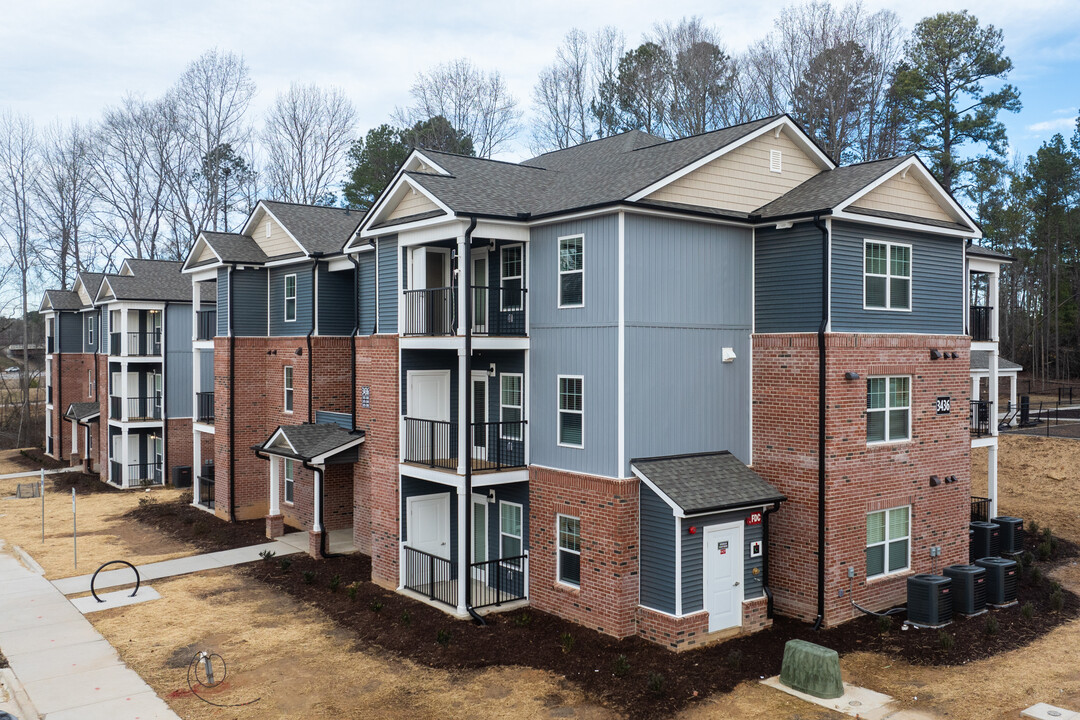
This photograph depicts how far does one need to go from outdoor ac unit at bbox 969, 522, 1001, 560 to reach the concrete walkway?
17418mm

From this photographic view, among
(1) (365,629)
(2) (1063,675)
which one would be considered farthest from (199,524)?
(2) (1063,675)

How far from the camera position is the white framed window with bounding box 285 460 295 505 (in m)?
24.8

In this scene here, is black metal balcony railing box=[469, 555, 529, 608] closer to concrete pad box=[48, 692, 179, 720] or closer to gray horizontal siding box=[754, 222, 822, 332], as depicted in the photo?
concrete pad box=[48, 692, 179, 720]

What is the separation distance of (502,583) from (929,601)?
8.40 m

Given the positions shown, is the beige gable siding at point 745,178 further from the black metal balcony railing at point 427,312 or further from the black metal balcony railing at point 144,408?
the black metal balcony railing at point 144,408

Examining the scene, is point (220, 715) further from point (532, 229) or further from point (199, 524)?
point (199, 524)

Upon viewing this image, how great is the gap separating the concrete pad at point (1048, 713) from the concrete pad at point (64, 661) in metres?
14.4

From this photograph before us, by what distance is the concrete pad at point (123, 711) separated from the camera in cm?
1179

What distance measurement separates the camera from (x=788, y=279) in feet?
52.5

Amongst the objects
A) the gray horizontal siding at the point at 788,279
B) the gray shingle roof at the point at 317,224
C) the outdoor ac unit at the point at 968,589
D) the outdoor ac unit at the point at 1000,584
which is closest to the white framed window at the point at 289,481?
the gray shingle roof at the point at 317,224

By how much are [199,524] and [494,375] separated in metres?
12.1

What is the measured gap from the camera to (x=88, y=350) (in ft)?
132

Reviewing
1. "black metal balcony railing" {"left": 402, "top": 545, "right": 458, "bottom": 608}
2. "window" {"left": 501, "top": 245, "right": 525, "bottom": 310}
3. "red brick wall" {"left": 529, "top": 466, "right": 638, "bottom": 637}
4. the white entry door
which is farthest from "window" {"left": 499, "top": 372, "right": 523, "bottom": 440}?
the white entry door

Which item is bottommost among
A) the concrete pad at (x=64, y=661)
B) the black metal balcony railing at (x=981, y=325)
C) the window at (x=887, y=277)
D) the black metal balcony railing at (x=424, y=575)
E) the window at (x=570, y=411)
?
the concrete pad at (x=64, y=661)
